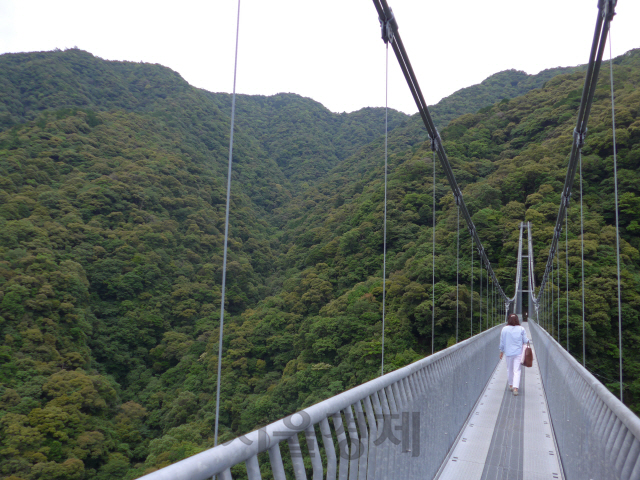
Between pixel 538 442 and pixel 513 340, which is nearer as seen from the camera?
pixel 538 442

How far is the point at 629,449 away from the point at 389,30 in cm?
384

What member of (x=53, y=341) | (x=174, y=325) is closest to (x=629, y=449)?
(x=53, y=341)

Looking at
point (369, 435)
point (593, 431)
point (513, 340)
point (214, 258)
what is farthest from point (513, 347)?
point (214, 258)

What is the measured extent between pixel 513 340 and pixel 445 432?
A: 236 cm

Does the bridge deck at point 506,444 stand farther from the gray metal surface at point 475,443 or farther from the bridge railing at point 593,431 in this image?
the bridge railing at point 593,431

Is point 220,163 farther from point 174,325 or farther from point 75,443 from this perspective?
point 75,443

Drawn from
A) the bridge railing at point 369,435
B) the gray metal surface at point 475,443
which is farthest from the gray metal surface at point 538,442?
the bridge railing at point 369,435

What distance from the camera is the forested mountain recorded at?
15617 mm

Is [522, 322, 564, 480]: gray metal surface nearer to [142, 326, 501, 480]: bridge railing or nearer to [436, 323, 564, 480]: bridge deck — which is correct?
[436, 323, 564, 480]: bridge deck

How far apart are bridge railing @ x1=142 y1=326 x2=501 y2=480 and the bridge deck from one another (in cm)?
11

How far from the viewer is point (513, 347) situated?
4465 millimetres

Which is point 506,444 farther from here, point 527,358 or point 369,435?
point 369,435

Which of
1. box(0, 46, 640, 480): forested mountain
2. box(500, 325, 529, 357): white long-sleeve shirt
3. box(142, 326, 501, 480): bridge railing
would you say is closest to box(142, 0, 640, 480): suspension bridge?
box(142, 326, 501, 480): bridge railing

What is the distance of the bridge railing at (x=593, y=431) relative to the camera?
116 cm
